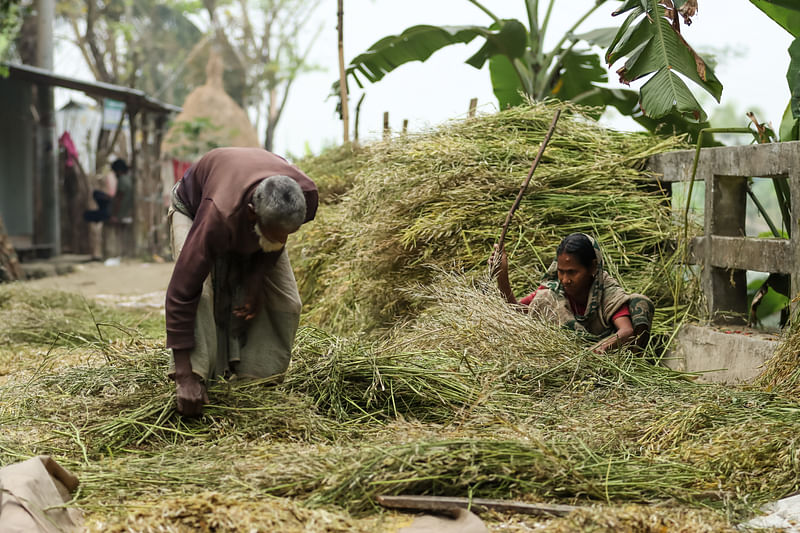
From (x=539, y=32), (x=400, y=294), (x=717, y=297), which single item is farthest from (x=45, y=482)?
(x=539, y=32)

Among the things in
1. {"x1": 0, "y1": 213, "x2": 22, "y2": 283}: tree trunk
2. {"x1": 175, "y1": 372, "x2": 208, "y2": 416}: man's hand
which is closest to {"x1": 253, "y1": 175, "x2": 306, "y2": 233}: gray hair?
{"x1": 175, "y1": 372, "x2": 208, "y2": 416}: man's hand

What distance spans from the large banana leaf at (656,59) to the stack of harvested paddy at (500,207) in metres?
0.57

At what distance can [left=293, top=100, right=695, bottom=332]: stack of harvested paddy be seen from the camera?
4.81 m

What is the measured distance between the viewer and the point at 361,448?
2648 millimetres

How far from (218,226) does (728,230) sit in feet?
9.95

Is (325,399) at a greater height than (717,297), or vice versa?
(717,297)

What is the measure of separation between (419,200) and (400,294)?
608mm

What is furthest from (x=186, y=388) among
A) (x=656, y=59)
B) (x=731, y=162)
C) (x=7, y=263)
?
(x=7, y=263)

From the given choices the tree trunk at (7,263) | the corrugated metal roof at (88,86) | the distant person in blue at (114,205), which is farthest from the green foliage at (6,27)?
the distant person in blue at (114,205)

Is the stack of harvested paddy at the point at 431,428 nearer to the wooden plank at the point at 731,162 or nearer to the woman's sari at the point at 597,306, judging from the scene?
the woman's sari at the point at 597,306

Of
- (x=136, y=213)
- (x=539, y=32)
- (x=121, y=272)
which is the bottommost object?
(x=121, y=272)

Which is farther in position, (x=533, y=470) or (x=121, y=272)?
(x=121, y=272)

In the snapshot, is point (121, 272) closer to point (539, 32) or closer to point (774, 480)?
point (539, 32)

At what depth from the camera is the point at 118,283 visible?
1105 cm
